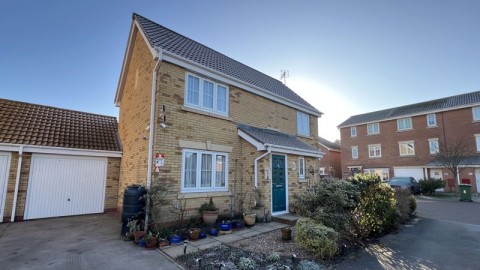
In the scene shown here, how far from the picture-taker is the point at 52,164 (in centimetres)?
1040

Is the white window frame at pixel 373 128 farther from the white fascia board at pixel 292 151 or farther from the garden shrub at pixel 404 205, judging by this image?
the white fascia board at pixel 292 151

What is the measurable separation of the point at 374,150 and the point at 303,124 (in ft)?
78.8

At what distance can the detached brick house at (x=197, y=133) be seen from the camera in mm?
8484

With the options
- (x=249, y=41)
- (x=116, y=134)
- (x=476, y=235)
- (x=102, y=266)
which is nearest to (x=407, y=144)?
(x=476, y=235)

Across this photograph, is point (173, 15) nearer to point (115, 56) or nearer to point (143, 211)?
point (115, 56)

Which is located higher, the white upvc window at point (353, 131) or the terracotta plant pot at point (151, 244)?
the white upvc window at point (353, 131)

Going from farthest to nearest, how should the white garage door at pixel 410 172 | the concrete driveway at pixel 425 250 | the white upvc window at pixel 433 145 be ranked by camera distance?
the white garage door at pixel 410 172, the white upvc window at pixel 433 145, the concrete driveway at pixel 425 250

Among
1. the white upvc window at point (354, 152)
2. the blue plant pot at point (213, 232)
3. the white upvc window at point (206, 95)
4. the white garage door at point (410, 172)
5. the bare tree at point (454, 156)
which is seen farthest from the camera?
the white upvc window at point (354, 152)

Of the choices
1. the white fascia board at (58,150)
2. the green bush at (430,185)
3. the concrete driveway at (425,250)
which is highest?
the white fascia board at (58,150)

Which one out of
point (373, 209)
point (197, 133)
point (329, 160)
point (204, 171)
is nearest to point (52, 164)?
point (197, 133)

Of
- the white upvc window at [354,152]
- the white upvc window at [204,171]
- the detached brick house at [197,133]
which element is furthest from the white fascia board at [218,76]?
the white upvc window at [354,152]

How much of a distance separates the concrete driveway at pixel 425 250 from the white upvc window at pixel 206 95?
7.07 m

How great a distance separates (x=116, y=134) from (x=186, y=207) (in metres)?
7.64

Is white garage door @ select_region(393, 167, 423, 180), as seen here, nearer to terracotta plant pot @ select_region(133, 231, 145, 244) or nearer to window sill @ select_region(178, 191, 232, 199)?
window sill @ select_region(178, 191, 232, 199)
